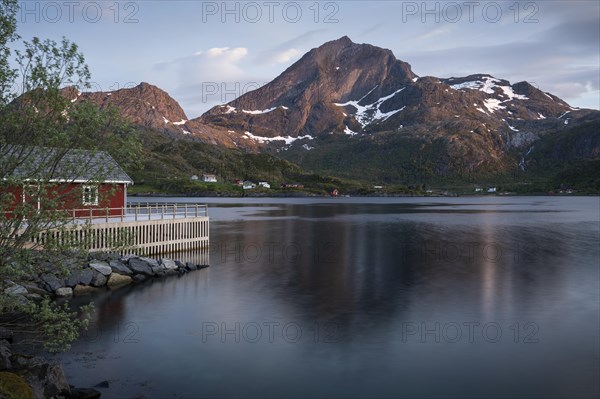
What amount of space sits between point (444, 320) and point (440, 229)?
6614cm

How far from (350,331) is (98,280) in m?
18.6

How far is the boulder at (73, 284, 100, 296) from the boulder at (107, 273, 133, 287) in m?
1.66

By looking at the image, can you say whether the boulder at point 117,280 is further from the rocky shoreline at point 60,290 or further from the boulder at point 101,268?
the boulder at point 101,268

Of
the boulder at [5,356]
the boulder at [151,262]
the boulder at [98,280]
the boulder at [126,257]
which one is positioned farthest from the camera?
the boulder at [151,262]

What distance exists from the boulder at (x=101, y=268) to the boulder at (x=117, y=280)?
1.38ft

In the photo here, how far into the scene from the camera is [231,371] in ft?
69.8

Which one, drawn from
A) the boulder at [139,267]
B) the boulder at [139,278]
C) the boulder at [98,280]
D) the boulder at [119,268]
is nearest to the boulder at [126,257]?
the boulder at [139,267]

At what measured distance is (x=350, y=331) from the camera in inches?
1071

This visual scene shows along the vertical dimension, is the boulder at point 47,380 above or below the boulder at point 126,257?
below

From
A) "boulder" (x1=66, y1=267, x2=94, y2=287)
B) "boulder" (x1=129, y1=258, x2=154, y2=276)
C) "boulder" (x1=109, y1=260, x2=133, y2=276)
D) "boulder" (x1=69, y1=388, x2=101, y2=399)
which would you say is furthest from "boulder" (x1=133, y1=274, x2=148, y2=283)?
"boulder" (x1=69, y1=388, x2=101, y2=399)

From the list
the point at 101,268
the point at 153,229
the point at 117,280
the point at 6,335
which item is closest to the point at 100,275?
the point at 101,268

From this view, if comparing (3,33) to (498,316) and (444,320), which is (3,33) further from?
(498,316)

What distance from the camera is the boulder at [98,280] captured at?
34.4 metres

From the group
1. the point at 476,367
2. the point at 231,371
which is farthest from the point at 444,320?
Answer: the point at 231,371
